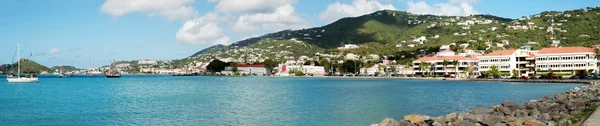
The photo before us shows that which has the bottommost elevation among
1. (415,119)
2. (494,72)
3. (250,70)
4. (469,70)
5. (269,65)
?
(415,119)

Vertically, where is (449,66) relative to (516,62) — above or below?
below

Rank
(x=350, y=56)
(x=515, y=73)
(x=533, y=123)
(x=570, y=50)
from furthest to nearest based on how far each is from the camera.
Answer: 1. (x=350, y=56)
2. (x=515, y=73)
3. (x=570, y=50)
4. (x=533, y=123)

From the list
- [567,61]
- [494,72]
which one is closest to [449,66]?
[494,72]

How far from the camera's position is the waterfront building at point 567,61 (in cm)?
8294

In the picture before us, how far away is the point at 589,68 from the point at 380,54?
101011mm

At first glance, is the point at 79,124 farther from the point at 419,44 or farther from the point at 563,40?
the point at 419,44

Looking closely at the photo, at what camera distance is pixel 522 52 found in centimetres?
9706

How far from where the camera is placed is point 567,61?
85.1 meters

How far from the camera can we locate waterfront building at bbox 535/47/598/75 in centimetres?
8294

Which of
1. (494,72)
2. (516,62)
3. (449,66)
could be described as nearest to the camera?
(494,72)

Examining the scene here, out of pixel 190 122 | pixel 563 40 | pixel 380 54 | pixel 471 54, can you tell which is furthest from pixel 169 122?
pixel 380 54

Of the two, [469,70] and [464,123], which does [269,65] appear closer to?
[469,70]

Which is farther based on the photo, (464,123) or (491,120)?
(491,120)

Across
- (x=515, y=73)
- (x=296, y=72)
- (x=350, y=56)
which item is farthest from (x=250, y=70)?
(x=515, y=73)
